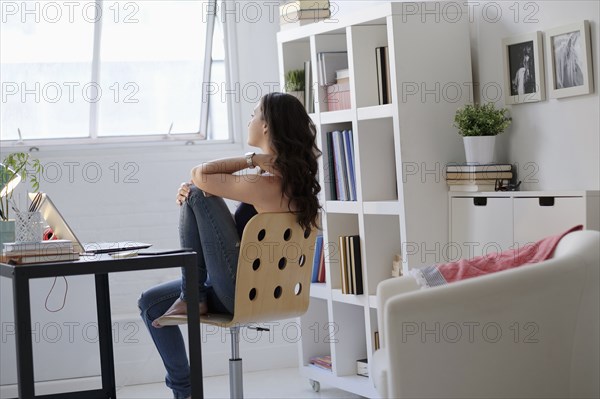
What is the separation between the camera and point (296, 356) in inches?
220

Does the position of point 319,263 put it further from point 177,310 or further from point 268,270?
point 177,310

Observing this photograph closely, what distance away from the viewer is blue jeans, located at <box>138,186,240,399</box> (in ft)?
11.6

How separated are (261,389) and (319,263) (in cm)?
76

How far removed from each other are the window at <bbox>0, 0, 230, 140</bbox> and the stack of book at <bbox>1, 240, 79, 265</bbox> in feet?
7.90

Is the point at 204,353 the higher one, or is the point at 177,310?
the point at 177,310

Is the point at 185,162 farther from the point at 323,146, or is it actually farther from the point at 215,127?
the point at 323,146

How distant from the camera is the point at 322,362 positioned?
4.87 meters

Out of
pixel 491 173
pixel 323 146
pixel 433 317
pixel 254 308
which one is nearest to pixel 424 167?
pixel 491 173

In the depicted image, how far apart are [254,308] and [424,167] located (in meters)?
1.06

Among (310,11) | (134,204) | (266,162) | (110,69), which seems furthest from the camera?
(110,69)

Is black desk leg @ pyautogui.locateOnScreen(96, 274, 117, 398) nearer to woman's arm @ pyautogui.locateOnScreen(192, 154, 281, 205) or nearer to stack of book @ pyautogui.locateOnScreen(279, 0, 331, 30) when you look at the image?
woman's arm @ pyautogui.locateOnScreen(192, 154, 281, 205)

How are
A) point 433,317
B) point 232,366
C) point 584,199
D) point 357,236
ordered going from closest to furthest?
point 433,317
point 584,199
point 232,366
point 357,236

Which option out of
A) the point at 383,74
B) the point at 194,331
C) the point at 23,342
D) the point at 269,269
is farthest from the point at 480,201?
the point at 23,342

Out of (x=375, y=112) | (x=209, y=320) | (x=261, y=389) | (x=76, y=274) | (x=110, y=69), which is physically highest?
(x=110, y=69)
